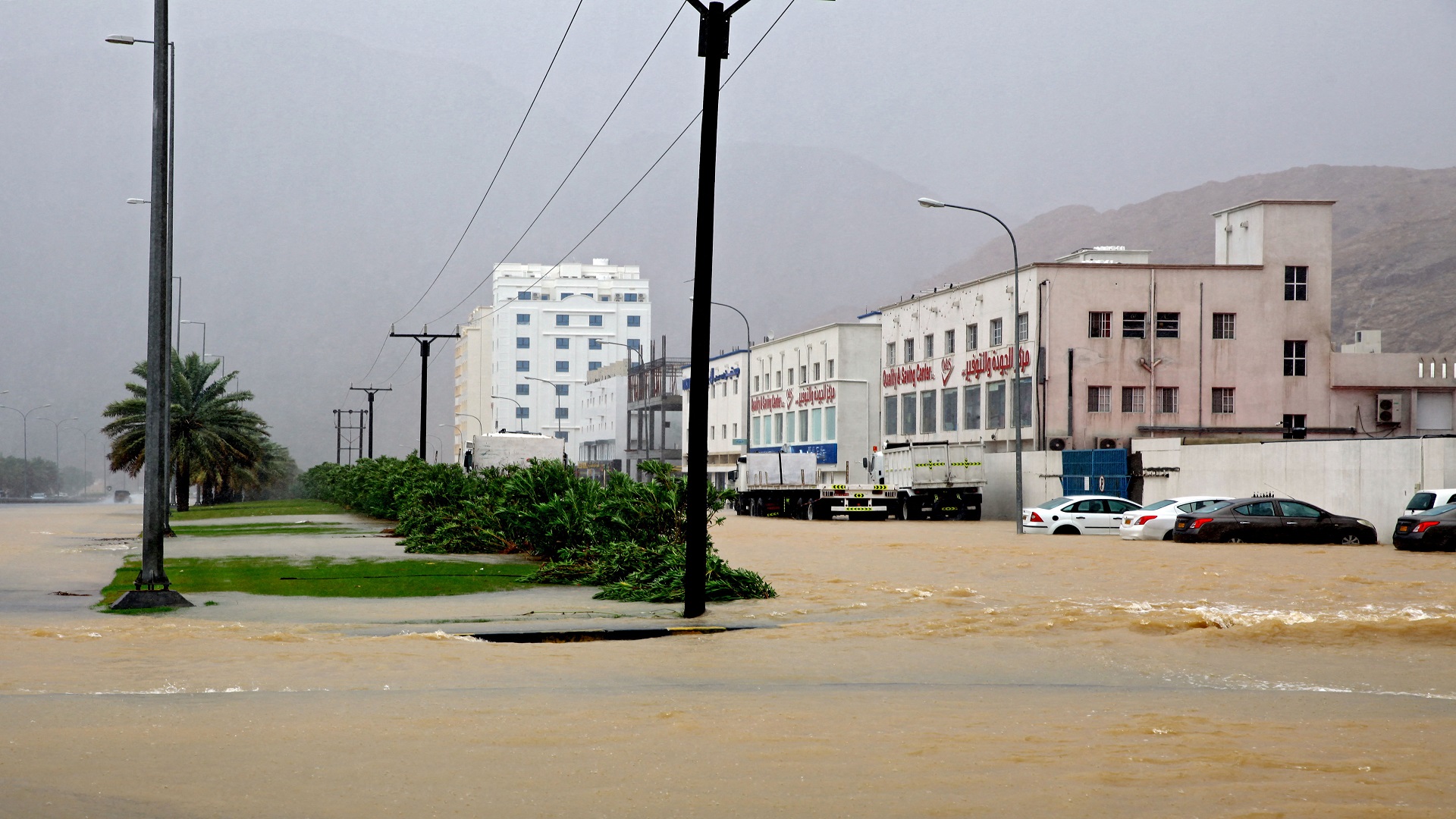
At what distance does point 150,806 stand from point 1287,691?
336 inches

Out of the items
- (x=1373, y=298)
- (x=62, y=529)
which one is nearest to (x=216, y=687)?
(x=62, y=529)

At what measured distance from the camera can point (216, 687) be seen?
10.8 meters

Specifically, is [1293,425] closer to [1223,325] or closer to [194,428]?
[1223,325]

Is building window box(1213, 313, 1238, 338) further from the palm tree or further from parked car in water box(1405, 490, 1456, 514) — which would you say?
the palm tree

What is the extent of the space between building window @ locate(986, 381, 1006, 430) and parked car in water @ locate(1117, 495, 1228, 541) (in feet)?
83.6

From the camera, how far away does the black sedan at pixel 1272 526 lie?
116ft

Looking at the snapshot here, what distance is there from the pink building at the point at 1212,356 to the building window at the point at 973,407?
2378 millimetres

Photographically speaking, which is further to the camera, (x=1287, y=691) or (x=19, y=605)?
(x=19, y=605)

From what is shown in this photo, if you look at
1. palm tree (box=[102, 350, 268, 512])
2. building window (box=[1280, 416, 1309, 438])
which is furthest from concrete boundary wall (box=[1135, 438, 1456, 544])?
palm tree (box=[102, 350, 268, 512])

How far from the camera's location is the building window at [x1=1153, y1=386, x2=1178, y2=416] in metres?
61.1

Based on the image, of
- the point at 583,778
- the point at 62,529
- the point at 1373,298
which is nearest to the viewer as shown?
the point at 583,778

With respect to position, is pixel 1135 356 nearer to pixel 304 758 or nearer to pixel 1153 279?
pixel 1153 279

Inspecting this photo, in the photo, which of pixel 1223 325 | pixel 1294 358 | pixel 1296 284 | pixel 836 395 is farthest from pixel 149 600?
pixel 836 395

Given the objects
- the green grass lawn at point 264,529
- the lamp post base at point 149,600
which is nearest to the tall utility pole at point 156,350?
the lamp post base at point 149,600
